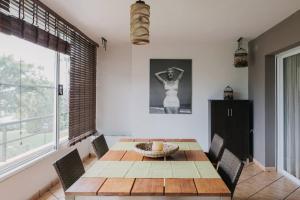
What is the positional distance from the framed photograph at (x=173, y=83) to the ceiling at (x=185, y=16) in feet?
2.15

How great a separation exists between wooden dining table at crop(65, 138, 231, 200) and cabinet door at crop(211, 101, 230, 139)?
2838 mm

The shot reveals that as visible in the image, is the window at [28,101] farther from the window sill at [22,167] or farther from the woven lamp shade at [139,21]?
the woven lamp shade at [139,21]

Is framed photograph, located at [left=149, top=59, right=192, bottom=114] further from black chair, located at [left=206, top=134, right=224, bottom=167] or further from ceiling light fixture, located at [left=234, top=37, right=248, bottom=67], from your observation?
black chair, located at [left=206, top=134, right=224, bottom=167]

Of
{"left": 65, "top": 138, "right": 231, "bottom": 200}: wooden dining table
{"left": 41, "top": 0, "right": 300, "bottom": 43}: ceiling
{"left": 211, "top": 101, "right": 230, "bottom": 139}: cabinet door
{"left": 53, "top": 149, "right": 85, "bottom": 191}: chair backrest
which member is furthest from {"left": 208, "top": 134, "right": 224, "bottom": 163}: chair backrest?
{"left": 211, "top": 101, "right": 230, "bottom": 139}: cabinet door

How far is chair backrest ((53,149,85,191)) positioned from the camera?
192 centimetres

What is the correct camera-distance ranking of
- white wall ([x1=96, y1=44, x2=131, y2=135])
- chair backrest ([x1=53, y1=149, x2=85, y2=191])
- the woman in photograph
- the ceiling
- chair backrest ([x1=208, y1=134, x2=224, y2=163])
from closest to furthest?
chair backrest ([x1=53, y1=149, x2=85, y2=191]), chair backrest ([x1=208, y1=134, x2=224, y2=163]), the ceiling, the woman in photograph, white wall ([x1=96, y1=44, x2=131, y2=135])

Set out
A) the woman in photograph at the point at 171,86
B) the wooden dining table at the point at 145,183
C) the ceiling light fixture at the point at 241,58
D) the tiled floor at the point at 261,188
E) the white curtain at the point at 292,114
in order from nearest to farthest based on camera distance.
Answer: the wooden dining table at the point at 145,183 < the tiled floor at the point at 261,188 < the white curtain at the point at 292,114 < the ceiling light fixture at the point at 241,58 < the woman in photograph at the point at 171,86

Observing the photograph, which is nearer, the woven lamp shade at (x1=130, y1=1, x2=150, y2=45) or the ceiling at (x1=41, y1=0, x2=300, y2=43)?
the woven lamp shade at (x1=130, y1=1, x2=150, y2=45)

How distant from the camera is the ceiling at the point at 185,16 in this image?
3.32m

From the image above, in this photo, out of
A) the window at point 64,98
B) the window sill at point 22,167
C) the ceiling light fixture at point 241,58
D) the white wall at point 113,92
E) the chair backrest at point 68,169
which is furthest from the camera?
the white wall at point 113,92

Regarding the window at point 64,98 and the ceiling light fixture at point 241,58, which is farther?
the ceiling light fixture at point 241,58

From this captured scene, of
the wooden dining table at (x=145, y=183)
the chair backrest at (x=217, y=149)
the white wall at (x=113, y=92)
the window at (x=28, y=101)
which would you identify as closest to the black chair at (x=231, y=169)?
the wooden dining table at (x=145, y=183)

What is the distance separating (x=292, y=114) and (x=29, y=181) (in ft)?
12.3

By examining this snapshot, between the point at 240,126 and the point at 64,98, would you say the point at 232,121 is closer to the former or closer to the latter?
the point at 240,126
